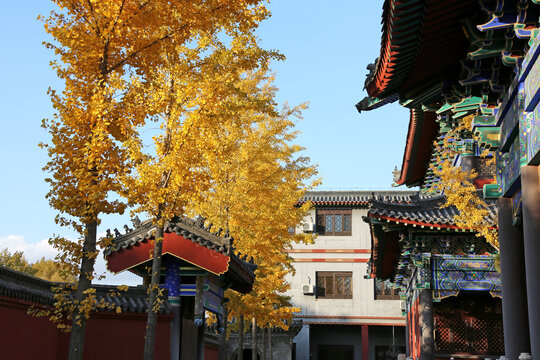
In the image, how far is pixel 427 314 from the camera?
14.9 metres

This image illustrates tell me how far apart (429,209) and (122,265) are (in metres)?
7.18

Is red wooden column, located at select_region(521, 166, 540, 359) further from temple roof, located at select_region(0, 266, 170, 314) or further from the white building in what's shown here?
the white building

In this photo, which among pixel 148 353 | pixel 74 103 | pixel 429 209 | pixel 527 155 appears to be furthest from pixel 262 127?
pixel 527 155

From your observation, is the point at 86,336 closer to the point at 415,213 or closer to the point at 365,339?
the point at 415,213

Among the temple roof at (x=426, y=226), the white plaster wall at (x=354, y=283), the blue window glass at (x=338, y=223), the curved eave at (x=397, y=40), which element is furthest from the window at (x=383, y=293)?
the curved eave at (x=397, y=40)

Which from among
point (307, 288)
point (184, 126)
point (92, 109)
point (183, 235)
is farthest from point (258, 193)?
point (307, 288)

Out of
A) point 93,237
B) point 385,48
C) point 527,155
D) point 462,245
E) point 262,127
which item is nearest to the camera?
point 527,155

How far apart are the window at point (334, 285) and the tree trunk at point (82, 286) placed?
3053 centimetres

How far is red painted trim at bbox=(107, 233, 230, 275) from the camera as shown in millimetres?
14086

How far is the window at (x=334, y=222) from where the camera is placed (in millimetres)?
39000

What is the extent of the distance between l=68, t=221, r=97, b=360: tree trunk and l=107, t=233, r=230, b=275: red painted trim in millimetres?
5756

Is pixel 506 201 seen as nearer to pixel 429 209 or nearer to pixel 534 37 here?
pixel 534 37

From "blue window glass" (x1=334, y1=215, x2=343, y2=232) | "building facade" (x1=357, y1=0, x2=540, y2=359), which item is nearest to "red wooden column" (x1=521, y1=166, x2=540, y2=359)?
"building facade" (x1=357, y1=0, x2=540, y2=359)

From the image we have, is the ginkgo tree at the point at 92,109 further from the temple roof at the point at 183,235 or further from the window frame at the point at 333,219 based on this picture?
the window frame at the point at 333,219
